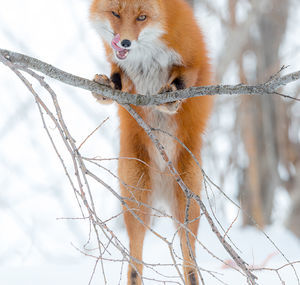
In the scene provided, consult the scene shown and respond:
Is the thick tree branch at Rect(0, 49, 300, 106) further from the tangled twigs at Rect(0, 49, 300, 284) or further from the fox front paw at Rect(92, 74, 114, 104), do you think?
the fox front paw at Rect(92, 74, 114, 104)

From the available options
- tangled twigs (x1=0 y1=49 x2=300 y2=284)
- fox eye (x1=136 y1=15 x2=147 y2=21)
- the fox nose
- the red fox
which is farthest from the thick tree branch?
fox eye (x1=136 y1=15 x2=147 y2=21)

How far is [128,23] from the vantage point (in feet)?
10.3

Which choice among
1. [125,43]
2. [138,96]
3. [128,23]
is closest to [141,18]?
[128,23]

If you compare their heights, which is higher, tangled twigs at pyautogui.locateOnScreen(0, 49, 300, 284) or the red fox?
the red fox

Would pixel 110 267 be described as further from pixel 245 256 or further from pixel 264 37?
pixel 264 37

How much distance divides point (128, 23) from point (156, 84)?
568 millimetres

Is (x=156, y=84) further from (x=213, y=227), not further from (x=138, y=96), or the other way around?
(x=213, y=227)

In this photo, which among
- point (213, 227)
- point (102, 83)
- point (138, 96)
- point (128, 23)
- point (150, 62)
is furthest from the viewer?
point (150, 62)

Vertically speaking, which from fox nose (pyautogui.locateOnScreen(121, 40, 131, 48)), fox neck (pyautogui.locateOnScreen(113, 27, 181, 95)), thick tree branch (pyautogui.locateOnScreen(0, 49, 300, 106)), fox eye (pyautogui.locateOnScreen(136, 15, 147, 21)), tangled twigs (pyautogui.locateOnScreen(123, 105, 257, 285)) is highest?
fox eye (pyautogui.locateOnScreen(136, 15, 147, 21))

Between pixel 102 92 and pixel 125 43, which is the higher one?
pixel 125 43

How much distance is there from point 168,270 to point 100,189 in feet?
19.9

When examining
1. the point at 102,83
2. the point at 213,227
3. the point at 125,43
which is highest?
the point at 125,43

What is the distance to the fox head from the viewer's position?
3059 millimetres

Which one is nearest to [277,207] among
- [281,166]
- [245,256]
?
[281,166]
